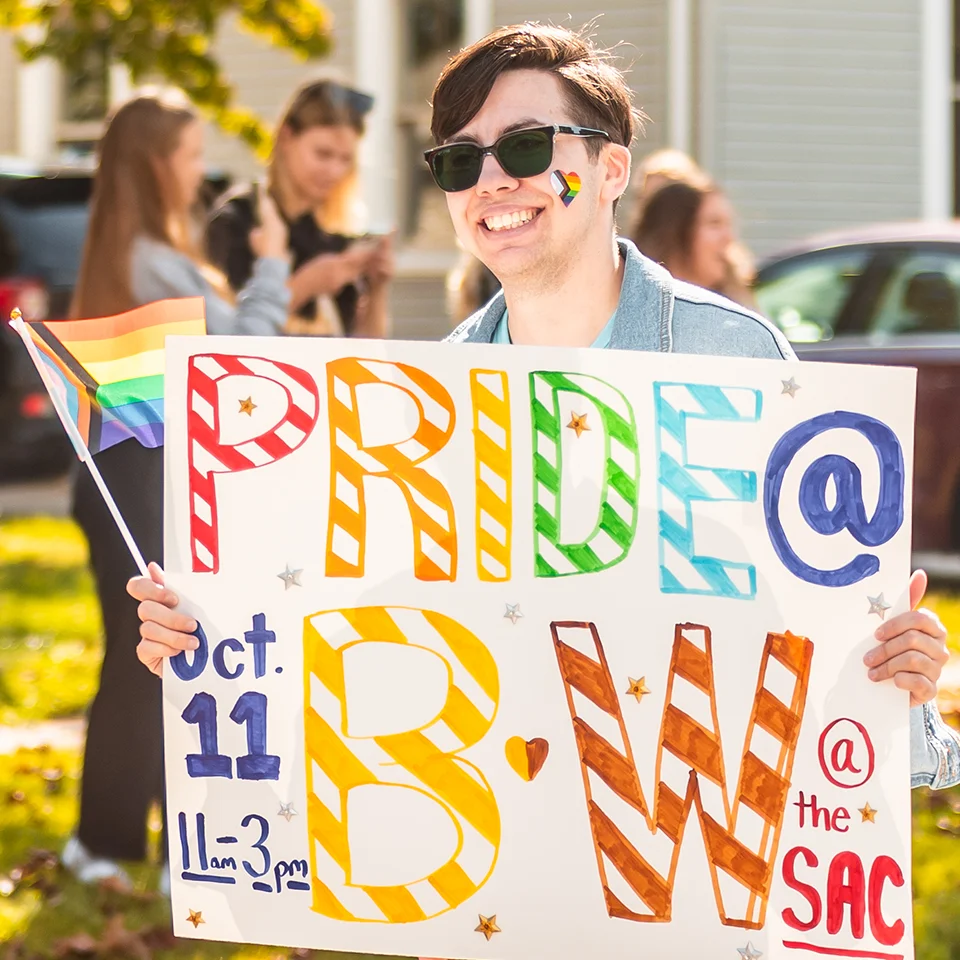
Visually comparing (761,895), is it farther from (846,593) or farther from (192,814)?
(192,814)

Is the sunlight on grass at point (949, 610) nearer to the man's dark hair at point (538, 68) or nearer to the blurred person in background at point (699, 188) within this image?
the blurred person in background at point (699, 188)

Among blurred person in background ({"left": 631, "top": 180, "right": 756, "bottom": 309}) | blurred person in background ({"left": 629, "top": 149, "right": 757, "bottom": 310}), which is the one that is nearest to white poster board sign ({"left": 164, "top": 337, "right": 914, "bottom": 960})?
blurred person in background ({"left": 631, "top": 180, "right": 756, "bottom": 309})

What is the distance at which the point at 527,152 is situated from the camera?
2.31m

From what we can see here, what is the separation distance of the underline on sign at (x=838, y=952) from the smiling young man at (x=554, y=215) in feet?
0.77

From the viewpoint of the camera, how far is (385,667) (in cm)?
229

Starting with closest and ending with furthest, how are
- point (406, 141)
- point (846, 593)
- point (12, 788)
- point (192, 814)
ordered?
1. point (846, 593)
2. point (192, 814)
3. point (12, 788)
4. point (406, 141)

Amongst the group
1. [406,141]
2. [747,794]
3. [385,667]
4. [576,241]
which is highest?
[406,141]

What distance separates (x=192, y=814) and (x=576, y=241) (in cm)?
100

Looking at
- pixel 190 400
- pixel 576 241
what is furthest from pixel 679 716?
pixel 190 400

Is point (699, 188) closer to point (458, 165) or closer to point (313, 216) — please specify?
point (313, 216)

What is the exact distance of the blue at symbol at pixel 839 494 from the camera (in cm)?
218

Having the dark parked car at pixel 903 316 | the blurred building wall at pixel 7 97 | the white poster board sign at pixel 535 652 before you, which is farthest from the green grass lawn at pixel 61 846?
the blurred building wall at pixel 7 97

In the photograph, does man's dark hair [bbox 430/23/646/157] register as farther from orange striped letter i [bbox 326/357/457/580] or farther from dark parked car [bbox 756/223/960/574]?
dark parked car [bbox 756/223/960/574]

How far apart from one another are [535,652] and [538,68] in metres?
0.85
